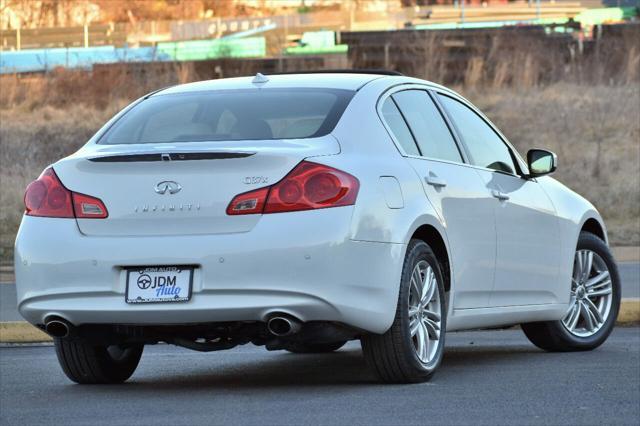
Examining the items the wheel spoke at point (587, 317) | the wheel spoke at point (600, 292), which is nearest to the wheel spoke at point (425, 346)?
the wheel spoke at point (587, 317)

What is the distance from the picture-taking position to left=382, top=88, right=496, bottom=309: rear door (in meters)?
7.63

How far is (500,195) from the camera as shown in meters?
8.29

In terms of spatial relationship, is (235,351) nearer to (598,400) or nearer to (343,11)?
(598,400)

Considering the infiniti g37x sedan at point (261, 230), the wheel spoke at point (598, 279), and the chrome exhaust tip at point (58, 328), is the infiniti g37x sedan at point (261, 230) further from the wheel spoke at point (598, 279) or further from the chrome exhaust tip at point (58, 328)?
the wheel spoke at point (598, 279)

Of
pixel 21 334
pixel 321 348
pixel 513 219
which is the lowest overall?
pixel 21 334

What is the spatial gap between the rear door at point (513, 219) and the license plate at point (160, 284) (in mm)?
2096

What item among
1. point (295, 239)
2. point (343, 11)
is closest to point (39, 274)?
point (295, 239)

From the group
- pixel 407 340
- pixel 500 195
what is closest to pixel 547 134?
pixel 500 195

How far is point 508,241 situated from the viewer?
8.30m

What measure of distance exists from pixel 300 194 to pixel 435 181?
1055mm

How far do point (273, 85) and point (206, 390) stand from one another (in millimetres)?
1609

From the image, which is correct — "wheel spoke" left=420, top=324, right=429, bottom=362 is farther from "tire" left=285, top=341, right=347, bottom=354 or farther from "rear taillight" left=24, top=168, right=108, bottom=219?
"rear taillight" left=24, top=168, right=108, bottom=219

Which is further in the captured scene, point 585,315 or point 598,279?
point 598,279

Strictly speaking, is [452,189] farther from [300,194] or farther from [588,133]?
[588,133]
